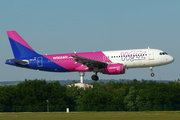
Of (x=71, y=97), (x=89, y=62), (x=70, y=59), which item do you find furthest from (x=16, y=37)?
(x=71, y=97)

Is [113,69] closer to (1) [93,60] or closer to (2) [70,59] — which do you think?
(1) [93,60]

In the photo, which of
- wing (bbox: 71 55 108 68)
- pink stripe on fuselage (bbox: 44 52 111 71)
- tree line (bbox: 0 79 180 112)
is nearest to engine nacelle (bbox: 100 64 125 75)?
wing (bbox: 71 55 108 68)

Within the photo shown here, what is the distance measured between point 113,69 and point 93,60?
150 inches

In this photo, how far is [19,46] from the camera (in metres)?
68.6

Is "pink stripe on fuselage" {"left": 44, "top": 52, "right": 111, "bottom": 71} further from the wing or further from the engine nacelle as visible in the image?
the engine nacelle

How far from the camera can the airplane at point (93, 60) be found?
59562 mm

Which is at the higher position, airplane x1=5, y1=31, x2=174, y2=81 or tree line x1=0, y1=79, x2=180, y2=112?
airplane x1=5, y1=31, x2=174, y2=81

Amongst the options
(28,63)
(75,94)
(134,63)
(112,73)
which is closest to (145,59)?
(134,63)

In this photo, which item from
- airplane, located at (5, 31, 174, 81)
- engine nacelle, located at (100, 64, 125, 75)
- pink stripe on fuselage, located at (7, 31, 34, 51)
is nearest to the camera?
engine nacelle, located at (100, 64, 125, 75)

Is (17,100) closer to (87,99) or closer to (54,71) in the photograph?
(87,99)

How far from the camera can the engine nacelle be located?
5941cm

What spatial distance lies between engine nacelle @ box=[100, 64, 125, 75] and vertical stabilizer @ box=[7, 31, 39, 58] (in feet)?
48.9

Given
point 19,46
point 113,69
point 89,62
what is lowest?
point 113,69

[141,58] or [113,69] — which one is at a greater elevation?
[141,58]
